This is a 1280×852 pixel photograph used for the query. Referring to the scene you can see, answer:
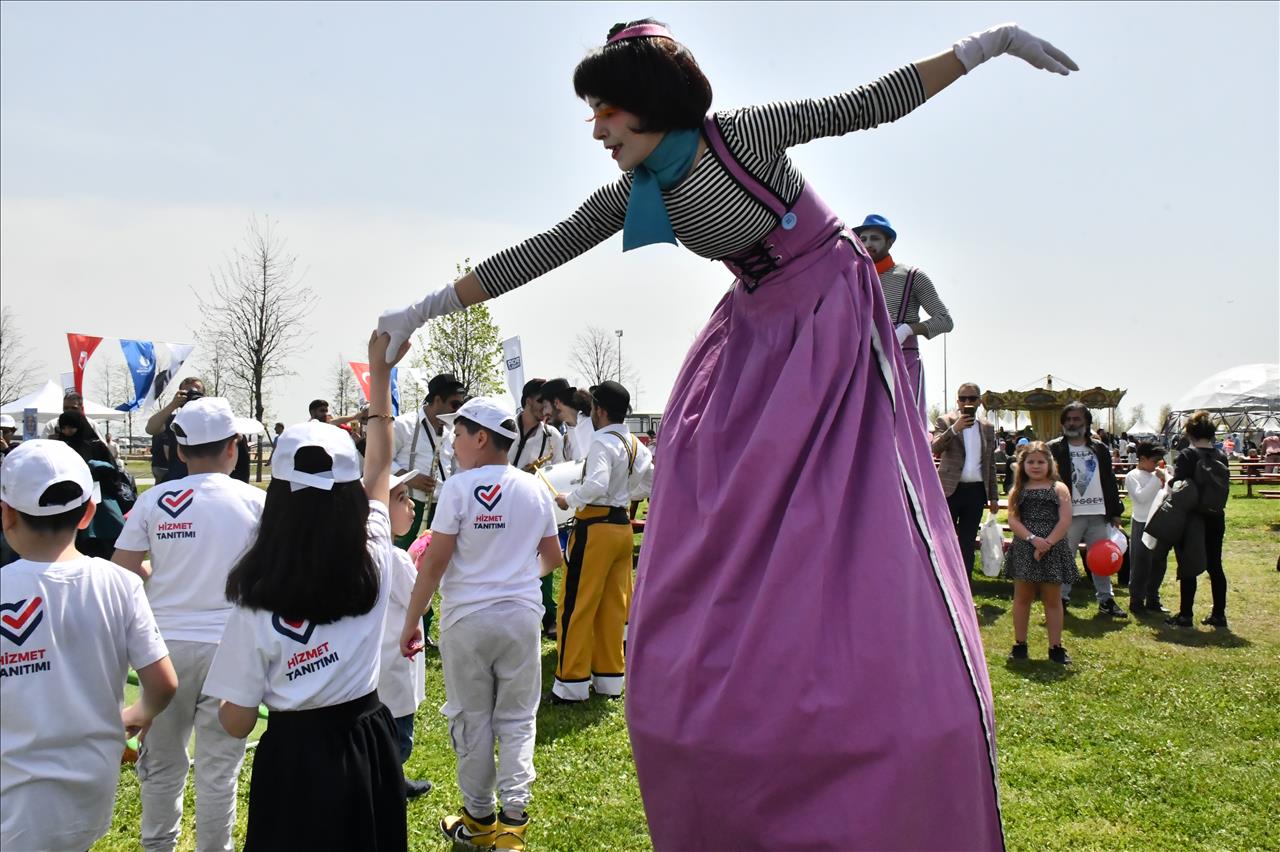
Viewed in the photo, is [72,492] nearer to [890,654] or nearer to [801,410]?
[801,410]

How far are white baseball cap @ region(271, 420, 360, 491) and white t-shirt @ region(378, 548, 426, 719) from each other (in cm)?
149

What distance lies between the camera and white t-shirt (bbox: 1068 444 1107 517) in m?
9.53

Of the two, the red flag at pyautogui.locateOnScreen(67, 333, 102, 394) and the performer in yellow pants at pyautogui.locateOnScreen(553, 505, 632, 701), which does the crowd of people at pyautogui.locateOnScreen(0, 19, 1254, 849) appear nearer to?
the performer in yellow pants at pyautogui.locateOnScreen(553, 505, 632, 701)

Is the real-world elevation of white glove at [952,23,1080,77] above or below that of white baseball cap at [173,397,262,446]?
above

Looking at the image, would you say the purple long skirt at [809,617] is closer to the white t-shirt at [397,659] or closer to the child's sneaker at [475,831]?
the child's sneaker at [475,831]

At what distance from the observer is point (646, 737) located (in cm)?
213

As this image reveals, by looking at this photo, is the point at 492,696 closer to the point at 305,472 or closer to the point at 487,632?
the point at 487,632

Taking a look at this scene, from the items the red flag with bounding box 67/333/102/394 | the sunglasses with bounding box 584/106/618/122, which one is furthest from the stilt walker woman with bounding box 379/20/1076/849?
the red flag with bounding box 67/333/102/394

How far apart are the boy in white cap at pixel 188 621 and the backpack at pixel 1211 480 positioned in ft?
28.1

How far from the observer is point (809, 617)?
197cm

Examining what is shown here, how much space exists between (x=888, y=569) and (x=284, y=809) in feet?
6.53

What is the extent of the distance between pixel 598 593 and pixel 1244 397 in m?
55.2

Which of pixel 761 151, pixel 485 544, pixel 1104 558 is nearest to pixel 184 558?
pixel 485 544

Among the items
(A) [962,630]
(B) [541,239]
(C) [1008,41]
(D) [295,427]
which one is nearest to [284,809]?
(D) [295,427]
